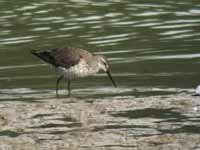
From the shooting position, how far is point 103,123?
11.4 metres

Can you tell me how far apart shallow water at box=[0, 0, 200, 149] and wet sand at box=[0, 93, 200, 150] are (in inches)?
2.6

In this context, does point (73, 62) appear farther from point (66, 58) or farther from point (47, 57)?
point (47, 57)

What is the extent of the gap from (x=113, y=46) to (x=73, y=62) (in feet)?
13.2

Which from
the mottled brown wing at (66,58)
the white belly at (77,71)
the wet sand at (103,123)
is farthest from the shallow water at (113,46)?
the mottled brown wing at (66,58)

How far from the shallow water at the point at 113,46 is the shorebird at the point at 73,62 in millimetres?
299

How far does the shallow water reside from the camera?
14000 mm

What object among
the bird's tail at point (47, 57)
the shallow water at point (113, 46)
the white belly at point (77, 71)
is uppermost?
the bird's tail at point (47, 57)

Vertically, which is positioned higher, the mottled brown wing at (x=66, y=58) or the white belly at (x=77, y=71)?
the mottled brown wing at (x=66, y=58)

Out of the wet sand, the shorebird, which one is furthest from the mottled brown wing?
the wet sand

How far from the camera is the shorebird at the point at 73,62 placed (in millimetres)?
14364

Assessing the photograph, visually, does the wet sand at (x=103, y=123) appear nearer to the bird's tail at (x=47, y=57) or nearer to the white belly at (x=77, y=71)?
the white belly at (x=77, y=71)

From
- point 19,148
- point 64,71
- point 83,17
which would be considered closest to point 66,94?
point 64,71

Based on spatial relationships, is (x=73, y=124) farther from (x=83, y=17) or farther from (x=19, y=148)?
(x=83, y=17)

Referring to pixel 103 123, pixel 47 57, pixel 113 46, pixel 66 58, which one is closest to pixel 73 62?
pixel 66 58
